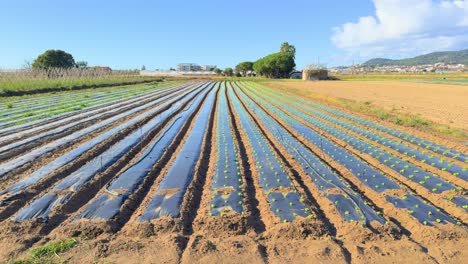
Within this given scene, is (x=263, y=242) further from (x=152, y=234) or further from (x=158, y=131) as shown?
(x=158, y=131)

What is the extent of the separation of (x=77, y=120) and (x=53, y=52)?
71630mm

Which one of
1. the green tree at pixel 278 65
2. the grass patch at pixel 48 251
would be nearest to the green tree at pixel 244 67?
the green tree at pixel 278 65

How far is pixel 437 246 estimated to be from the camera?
4355 mm

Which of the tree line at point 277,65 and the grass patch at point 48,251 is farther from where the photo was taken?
the tree line at point 277,65

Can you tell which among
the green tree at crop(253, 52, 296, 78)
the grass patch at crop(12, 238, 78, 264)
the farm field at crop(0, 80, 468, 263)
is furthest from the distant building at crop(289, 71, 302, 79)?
the grass patch at crop(12, 238, 78, 264)

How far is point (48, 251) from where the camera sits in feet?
13.8

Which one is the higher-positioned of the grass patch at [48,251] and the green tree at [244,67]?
the green tree at [244,67]

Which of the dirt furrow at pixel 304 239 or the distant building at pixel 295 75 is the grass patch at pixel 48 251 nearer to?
the dirt furrow at pixel 304 239

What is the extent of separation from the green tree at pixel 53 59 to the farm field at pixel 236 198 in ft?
233

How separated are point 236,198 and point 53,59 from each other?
81.2m

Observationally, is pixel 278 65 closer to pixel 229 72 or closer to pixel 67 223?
pixel 229 72

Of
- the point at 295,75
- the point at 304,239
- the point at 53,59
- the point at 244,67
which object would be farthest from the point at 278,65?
the point at 304,239

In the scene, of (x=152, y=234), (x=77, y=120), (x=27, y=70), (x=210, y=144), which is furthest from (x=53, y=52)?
(x=152, y=234)

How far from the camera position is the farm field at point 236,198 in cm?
430
